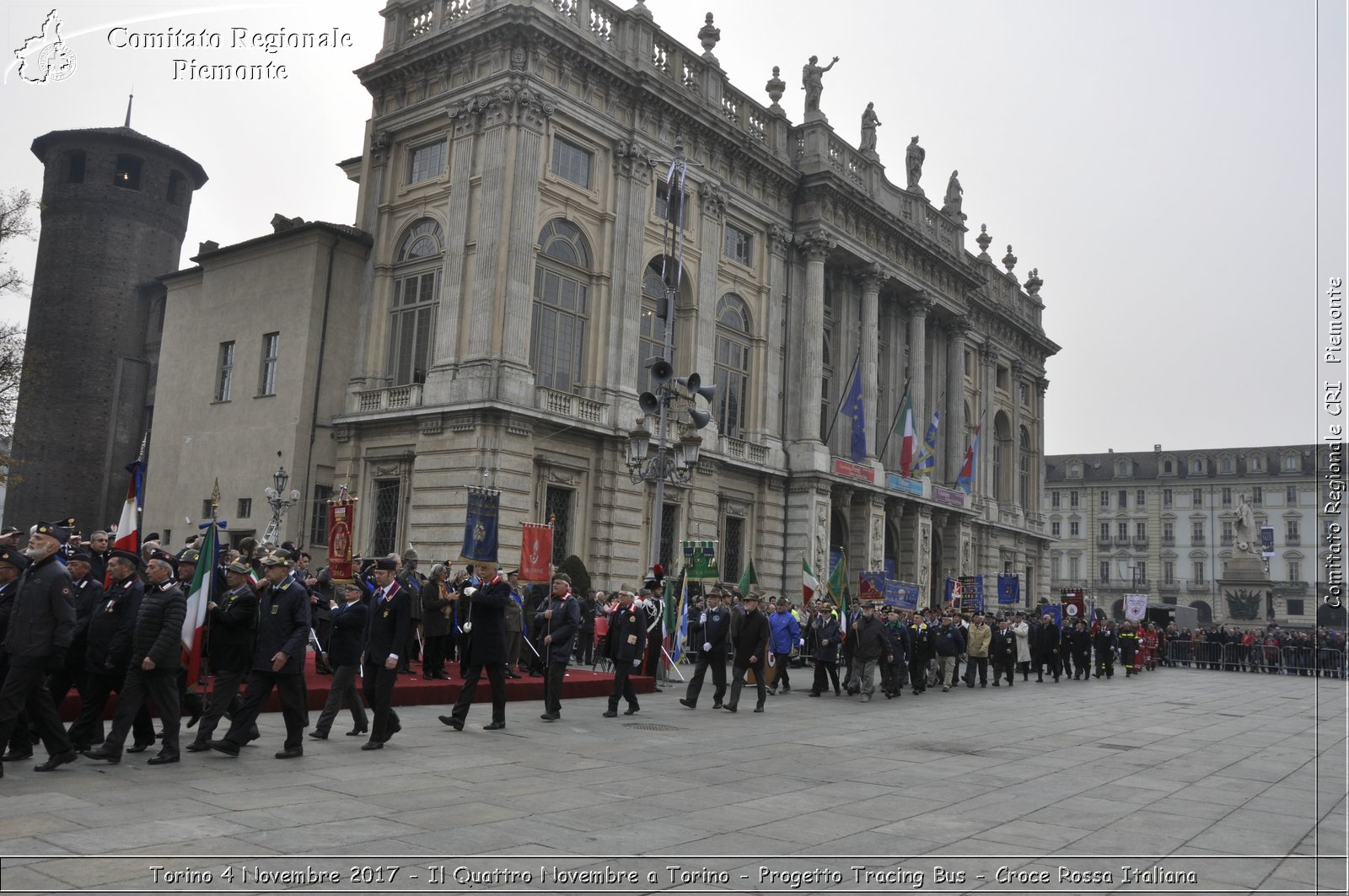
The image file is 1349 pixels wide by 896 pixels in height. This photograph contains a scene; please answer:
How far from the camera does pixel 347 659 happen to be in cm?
1238

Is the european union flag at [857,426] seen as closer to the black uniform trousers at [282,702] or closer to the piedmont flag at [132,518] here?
the piedmont flag at [132,518]

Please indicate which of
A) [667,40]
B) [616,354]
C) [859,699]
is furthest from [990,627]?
[667,40]

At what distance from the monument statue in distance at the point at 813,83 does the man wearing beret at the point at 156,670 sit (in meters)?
35.5

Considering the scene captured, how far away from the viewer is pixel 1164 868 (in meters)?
7.68

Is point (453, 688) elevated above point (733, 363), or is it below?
below

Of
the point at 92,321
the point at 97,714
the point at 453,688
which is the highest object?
the point at 92,321

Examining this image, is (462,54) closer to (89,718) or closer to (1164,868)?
(89,718)

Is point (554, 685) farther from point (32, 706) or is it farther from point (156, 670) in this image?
point (32, 706)

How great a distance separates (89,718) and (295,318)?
22406mm

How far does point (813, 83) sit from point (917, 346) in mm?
12295

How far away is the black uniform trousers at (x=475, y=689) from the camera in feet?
43.9

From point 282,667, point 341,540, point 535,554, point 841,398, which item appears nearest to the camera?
point 282,667

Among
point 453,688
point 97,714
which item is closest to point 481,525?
point 453,688

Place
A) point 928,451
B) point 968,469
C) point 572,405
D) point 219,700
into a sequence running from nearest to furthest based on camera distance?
point 219,700, point 572,405, point 928,451, point 968,469
